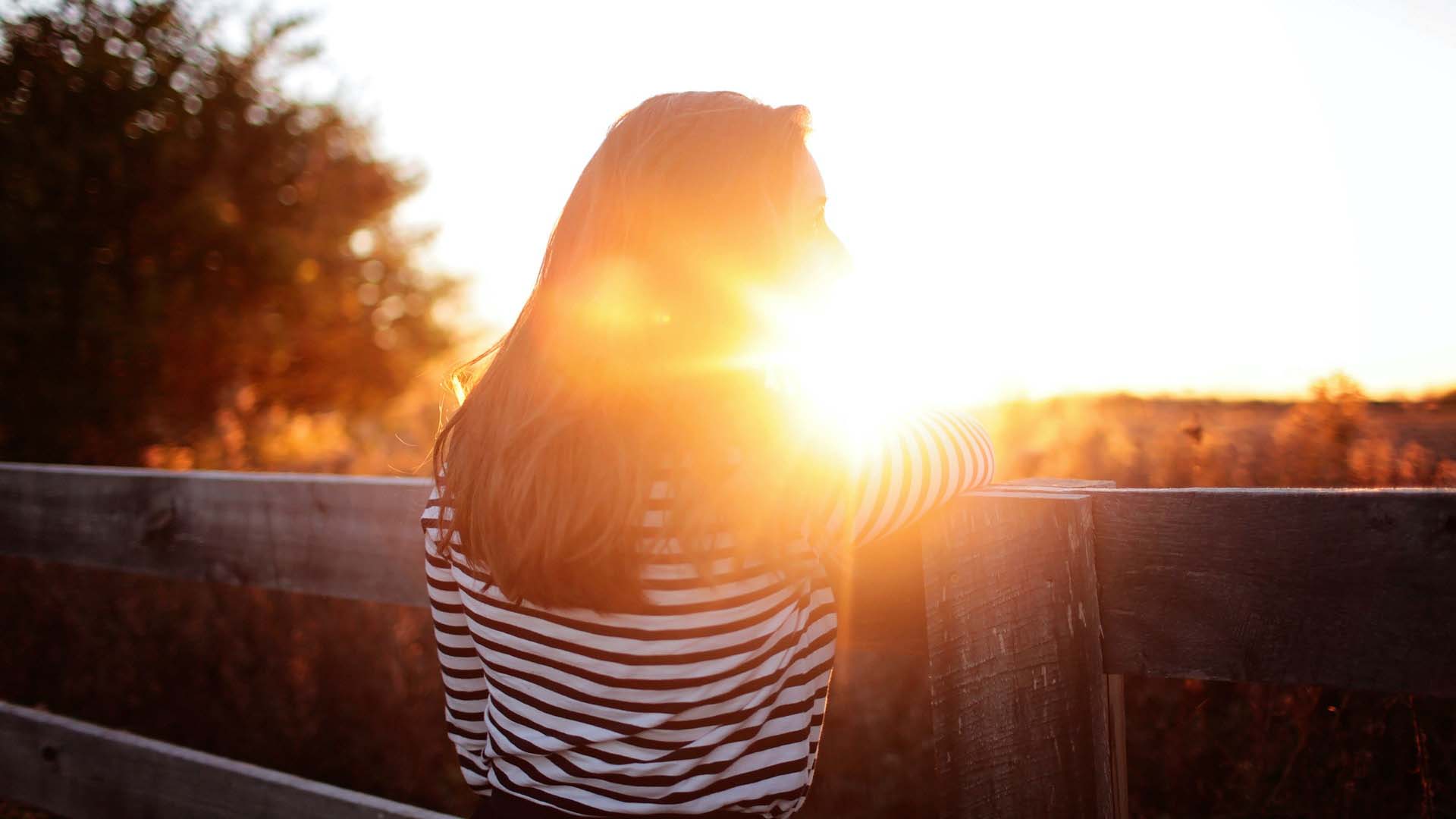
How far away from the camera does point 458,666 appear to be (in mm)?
1593

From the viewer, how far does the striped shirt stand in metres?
1.18

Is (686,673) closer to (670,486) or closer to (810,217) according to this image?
(670,486)

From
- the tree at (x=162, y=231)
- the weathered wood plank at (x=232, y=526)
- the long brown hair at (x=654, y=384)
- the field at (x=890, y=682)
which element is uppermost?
the tree at (x=162, y=231)

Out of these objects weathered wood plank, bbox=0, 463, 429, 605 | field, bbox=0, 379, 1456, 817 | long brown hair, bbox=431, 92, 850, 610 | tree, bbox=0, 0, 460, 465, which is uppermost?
tree, bbox=0, 0, 460, 465

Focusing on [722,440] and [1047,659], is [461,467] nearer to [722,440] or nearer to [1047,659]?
[722,440]

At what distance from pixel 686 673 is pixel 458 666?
627 mm

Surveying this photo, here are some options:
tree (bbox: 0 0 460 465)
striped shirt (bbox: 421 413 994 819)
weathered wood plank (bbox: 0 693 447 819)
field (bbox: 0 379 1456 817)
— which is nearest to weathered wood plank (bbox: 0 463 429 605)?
weathered wood plank (bbox: 0 693 447 819)

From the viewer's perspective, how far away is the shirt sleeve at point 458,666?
149 cm

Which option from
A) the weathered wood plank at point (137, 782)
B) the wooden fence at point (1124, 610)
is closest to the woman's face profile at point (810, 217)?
the wooden fence at point (1124, 610)

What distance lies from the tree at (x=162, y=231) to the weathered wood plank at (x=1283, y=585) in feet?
31.5

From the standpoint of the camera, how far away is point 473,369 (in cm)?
166

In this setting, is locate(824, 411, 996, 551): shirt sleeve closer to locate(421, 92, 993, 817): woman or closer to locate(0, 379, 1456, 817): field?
locate(421, 92, 993, 817): woman

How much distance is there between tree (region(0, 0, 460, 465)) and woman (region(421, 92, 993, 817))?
904 centimetres

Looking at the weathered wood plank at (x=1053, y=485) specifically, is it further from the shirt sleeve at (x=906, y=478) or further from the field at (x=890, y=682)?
the field at (x=890, y=682)
